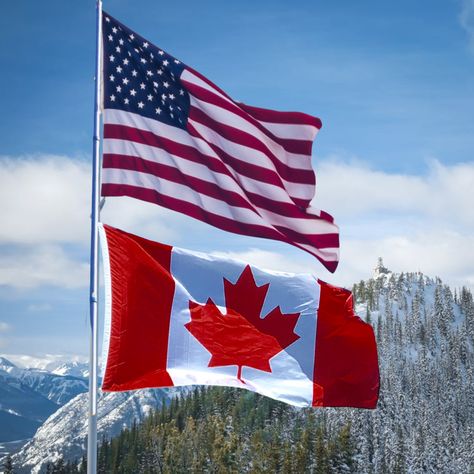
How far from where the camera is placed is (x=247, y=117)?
14570mm

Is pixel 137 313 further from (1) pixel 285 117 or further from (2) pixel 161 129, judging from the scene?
(1) pixel 285 117

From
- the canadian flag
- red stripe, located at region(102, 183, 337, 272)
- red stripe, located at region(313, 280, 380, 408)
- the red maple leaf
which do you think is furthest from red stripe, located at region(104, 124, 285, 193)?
red stripe, located at region(313, 280, 380, 408)

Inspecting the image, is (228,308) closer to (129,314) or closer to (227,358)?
(227,358)

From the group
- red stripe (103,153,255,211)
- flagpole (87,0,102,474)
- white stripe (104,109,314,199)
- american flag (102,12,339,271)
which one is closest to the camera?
flagpole (87,0,102,474)

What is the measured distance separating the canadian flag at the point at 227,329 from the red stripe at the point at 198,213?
0.72 meters

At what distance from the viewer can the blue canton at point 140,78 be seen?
13070mm

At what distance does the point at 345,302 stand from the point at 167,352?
4541 mm

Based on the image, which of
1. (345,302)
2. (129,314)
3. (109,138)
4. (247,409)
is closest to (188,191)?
(109,138)

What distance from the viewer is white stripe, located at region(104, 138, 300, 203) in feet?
42.3

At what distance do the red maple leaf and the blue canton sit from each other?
366cm

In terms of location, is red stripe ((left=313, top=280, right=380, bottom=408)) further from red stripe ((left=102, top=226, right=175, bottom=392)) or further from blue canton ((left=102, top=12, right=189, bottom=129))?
blue canton ((left=102, top=12, right=189, bottom=129))

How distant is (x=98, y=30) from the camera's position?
12.4m

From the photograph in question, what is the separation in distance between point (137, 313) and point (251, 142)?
4407 mm

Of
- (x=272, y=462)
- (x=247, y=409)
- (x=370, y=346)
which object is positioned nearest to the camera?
(x=370, y=346)
